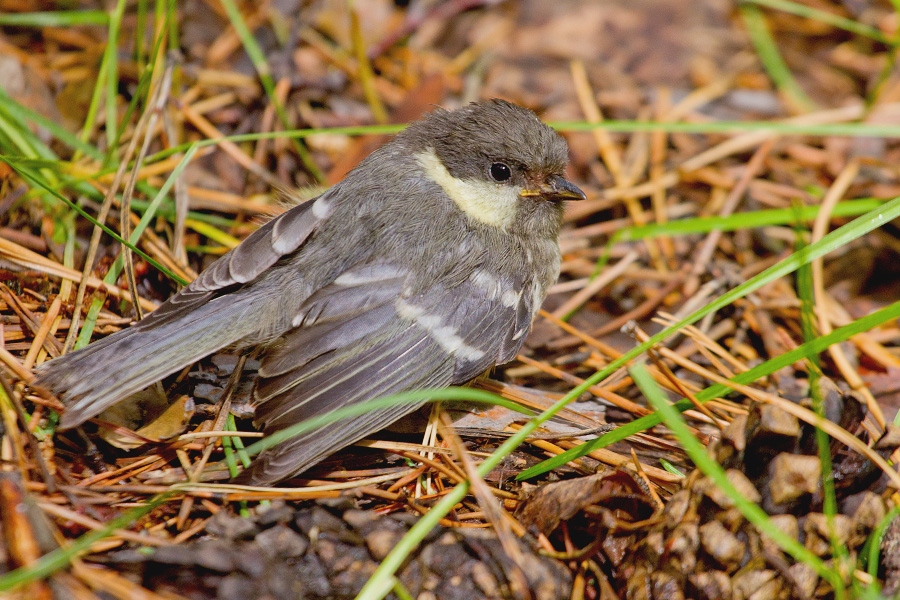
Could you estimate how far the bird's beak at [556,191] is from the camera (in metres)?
2.28

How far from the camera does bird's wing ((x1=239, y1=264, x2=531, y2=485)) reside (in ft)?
5.77

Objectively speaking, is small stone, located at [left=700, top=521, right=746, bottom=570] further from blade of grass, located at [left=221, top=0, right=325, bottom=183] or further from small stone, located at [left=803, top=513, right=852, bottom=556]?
blade of grass, located at [left=221, top=0, right=325, bottom=183]

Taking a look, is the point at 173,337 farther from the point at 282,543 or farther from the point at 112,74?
the point at 112,74

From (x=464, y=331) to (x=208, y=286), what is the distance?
0.71 meters

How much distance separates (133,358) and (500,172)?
46.6 inches

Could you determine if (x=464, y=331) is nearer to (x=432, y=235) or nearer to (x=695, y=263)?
(x=432, y=235)

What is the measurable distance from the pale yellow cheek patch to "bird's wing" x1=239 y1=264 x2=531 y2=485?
0.26 metres

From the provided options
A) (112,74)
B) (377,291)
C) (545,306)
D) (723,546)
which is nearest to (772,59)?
(545,306)

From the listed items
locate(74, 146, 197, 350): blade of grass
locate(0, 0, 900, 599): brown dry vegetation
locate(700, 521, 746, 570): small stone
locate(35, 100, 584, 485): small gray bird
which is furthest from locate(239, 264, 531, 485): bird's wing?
locate(700, 521, 746, 570): small stone

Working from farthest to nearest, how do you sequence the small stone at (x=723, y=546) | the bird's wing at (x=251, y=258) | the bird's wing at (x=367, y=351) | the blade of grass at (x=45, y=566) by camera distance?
1. the bird's wing at (x=251, y=258)
2. the bird's wing at (x=367, y=351)
3. the small stone at (x=723, y=546)
4. the blade of grass at (x=45, y=566)

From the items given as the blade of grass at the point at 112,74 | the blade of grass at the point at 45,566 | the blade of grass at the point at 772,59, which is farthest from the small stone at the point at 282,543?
the blade of grass at the point at 772,59

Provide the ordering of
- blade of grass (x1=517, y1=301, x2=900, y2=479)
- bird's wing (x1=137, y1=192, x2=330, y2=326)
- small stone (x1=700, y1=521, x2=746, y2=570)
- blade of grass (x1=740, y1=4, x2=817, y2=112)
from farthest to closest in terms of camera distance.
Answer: blade of grass (x1=740, y1=4, x2=817, y2=112), bird's wing (x1=137, y1=192, x2=330, y2=326), blade of grass (x1=517, y1=301, x2=900, y2=479), small stone (x1=700, y1=521, x2=746, y2=570)

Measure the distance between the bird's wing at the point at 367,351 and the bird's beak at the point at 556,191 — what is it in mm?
368

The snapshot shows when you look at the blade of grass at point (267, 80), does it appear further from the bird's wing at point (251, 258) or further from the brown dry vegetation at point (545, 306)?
the bird's wing at point (251, 258)
